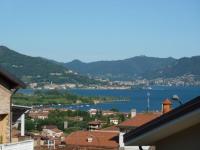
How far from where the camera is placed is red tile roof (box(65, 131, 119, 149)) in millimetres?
40156

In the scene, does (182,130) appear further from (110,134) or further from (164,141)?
(110,134)

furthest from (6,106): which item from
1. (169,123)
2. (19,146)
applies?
(169,123)

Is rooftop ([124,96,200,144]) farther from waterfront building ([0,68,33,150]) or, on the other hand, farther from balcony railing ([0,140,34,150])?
waterfront building ([0,68,33,150])

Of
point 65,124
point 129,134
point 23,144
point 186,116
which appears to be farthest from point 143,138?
point 65,124

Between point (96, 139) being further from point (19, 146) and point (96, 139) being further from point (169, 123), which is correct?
point (169, 123)

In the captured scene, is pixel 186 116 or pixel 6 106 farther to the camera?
pixel 6 106

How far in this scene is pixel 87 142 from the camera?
42.2 metres

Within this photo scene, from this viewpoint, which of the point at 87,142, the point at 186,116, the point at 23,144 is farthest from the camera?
the point at 87,142

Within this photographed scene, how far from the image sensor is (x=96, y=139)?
1638 inches

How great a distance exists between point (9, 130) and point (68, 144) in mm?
23614

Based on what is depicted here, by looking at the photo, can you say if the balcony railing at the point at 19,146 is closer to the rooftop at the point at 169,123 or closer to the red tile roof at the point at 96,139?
the rooftop at the point at 169,123

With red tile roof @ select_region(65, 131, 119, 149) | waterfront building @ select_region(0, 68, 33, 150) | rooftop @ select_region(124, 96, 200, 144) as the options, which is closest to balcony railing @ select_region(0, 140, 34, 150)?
waterfront building @ select_region(0, 68, 33, 150)

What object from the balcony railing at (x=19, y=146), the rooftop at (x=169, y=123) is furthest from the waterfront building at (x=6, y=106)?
the rooftop at (x=169, y=123)

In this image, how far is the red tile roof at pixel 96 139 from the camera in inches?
1581
